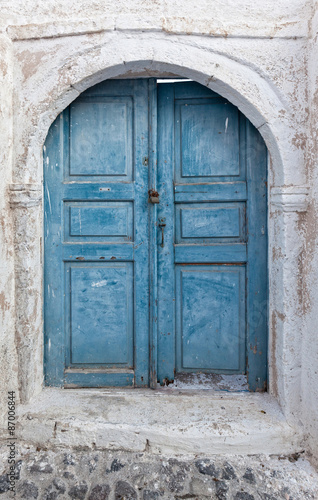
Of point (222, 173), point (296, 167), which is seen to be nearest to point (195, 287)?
point (222, 173)

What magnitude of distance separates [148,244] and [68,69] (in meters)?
1.22

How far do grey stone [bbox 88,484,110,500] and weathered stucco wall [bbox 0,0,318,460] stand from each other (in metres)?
0.86

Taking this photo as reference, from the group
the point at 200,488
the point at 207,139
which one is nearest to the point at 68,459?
the point at 200,488

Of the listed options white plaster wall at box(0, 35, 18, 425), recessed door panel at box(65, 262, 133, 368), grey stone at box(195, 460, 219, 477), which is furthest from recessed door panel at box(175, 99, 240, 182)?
grey stone at box(195, 460, 219, 477)

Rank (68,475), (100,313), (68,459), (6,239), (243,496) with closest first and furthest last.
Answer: (243,496), (68,475), (68,459), (6,239), (100,313)

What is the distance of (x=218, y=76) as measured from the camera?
2043 mm

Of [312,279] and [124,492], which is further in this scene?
[312,279]

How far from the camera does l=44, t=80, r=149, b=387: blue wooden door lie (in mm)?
2326

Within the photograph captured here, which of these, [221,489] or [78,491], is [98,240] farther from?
[221,489]

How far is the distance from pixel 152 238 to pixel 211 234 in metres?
0.42

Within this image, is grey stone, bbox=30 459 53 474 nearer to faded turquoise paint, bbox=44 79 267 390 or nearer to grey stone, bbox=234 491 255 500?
faded turquoise paint, bbox=44 79 267 390

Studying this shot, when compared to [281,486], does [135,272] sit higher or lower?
higher

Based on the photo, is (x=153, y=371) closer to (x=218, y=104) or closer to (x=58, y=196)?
(x=58, y=196)

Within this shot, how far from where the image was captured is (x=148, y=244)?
236cm
